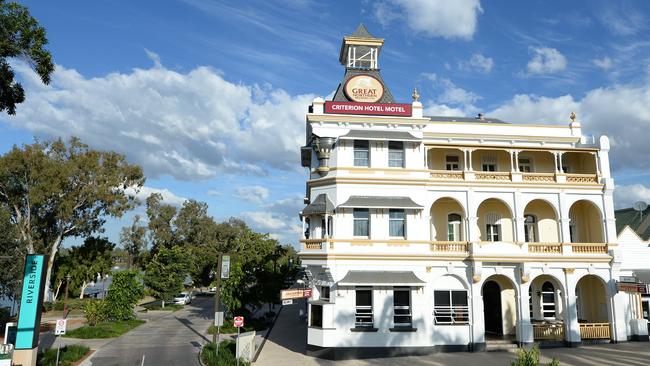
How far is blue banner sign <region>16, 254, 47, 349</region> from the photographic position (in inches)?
746

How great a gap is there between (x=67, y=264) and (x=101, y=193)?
13.6 metres

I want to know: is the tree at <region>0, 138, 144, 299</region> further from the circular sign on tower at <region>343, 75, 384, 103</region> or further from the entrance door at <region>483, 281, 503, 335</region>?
the entrance door at <region>483, 281, 503, 335</region>

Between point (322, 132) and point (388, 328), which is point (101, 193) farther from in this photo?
point (388, 328)

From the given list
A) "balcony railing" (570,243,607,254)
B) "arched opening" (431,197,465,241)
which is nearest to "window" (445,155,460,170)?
"arched opening" (431,197,465,241)

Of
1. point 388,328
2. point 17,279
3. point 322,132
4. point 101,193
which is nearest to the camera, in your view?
point 388,328

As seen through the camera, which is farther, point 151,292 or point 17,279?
point 151,292

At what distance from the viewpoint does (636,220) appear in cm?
3381

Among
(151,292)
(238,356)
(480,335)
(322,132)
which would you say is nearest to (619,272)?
(480,335)

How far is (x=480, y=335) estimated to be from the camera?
80.0 ft

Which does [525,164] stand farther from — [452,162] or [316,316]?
[316,316]

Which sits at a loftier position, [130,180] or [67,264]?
[130,180]

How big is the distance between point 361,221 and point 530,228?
11.6 meters

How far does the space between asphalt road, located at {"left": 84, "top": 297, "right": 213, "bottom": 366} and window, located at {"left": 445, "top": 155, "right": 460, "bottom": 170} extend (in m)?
19.1

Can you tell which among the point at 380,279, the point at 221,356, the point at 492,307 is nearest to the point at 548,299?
the point at 492,307
